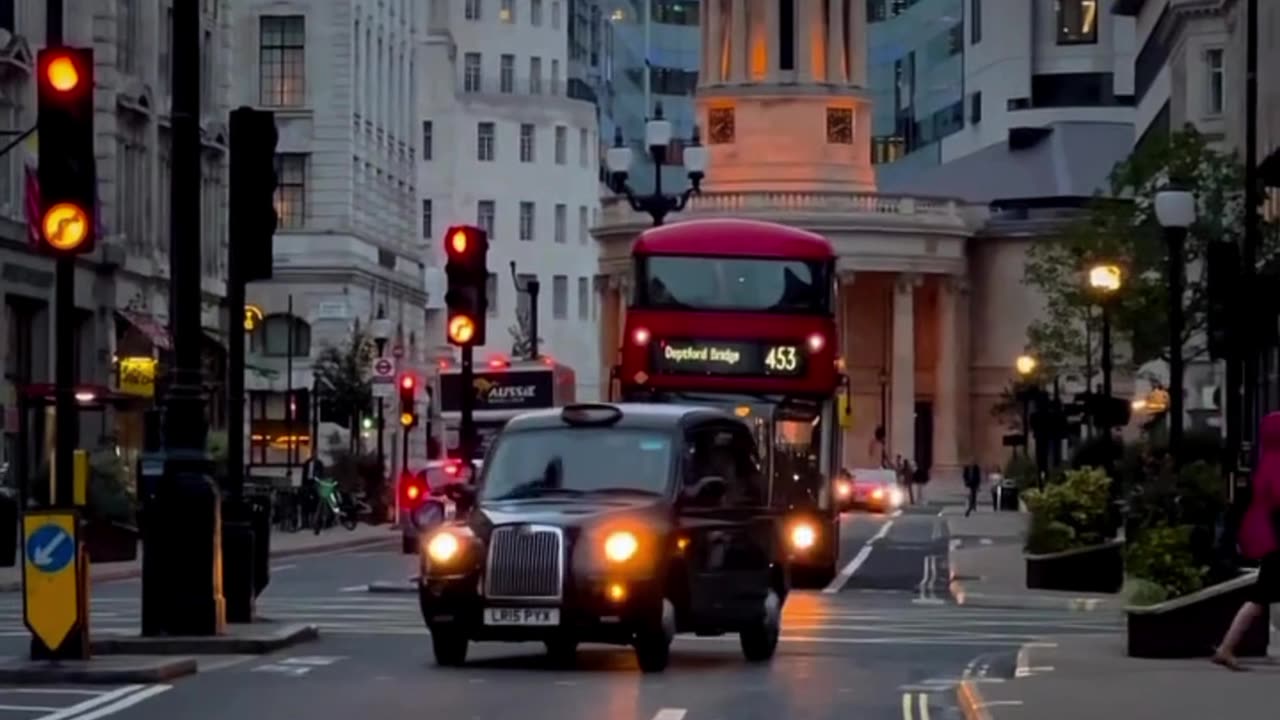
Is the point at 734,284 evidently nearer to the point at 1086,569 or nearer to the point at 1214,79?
the point at 1086,569

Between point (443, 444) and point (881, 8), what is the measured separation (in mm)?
99699

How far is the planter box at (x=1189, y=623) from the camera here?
2431 centimetres

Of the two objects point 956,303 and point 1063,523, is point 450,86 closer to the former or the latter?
point 956,303

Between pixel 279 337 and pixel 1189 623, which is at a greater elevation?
pixel 279 337

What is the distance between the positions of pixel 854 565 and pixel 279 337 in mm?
45310

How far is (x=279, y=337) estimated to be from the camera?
312 feet

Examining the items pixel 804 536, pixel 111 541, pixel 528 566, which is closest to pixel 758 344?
pixel 804 536

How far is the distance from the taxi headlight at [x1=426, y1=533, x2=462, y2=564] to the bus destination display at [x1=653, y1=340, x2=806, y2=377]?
20.5 meters

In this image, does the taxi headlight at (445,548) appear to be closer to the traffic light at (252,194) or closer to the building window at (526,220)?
the traffic light at (252,194)

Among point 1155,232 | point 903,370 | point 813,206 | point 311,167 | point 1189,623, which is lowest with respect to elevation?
point 1189,623

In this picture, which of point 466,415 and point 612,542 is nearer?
point 612,542

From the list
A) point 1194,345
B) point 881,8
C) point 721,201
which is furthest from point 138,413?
point 881,8

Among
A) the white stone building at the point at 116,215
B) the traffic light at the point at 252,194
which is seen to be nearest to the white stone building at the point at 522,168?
the white stone building at the point at 116,215

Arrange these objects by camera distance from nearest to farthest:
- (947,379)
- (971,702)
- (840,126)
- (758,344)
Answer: (971,702), (758,344), (840,126), (947,379)
